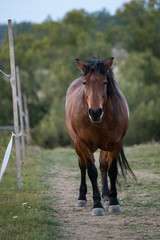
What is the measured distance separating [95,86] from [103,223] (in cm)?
165

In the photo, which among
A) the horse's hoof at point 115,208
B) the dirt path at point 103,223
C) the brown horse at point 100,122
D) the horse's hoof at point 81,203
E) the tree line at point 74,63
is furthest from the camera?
the tree line at point 74,63

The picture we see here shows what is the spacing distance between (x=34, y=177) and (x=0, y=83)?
23.7 metres

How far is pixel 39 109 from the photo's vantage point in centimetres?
3169

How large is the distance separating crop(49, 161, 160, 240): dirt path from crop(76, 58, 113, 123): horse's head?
1219mm

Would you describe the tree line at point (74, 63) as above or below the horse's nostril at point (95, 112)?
above

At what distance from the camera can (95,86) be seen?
16.3 ft

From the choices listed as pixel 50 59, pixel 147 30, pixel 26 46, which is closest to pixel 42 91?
pixel 50 59

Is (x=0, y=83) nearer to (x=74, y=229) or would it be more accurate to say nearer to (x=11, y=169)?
(x=11, y=169)

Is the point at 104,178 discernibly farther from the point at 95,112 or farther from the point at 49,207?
the point at 95,112

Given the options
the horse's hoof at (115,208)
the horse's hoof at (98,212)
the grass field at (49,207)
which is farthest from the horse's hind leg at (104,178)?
the horse's hoof at (98,212)

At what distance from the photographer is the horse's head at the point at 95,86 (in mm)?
4762

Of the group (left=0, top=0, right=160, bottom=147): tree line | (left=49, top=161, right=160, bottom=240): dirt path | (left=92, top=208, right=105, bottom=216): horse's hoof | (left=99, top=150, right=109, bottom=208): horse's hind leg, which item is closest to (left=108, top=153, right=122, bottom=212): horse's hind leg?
(left=49, top=161, right=160, bottom=240): dirt path

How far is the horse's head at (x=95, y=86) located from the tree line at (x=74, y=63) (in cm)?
1782

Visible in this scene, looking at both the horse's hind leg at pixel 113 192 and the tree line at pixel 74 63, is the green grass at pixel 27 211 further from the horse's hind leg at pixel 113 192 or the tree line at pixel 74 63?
the tree line at pixel 74 63
